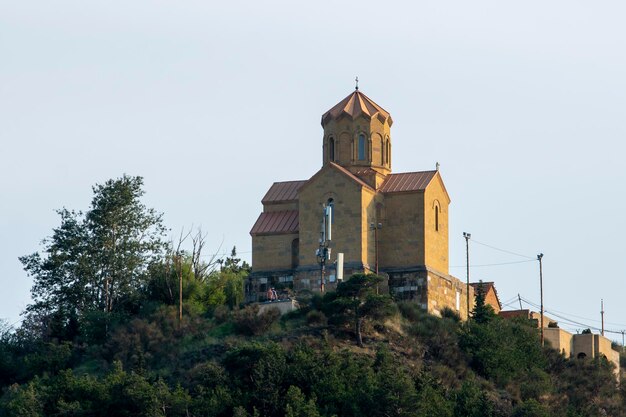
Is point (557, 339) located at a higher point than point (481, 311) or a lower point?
lower

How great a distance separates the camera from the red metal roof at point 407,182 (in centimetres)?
7325

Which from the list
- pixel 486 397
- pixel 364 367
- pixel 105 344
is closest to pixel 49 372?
pixel 105 344

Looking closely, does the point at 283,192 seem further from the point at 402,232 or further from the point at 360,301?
the point at 360,301

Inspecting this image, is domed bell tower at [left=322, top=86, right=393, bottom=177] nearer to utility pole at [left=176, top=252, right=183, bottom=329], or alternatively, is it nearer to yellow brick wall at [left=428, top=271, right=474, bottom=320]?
yellow brick wall at [left=428, top=271, right=474, bottom=320]

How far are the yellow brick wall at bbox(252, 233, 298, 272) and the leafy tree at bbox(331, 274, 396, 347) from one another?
5737mm

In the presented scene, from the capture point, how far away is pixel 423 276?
7175 cm

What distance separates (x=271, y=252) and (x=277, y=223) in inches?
54.2

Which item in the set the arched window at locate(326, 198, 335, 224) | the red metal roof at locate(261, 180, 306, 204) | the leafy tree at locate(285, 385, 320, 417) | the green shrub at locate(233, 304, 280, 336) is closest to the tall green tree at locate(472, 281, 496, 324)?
the arched window at locate(326, 198, 335, 224)

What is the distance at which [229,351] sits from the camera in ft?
218

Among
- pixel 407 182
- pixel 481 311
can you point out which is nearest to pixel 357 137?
pixel 407 182

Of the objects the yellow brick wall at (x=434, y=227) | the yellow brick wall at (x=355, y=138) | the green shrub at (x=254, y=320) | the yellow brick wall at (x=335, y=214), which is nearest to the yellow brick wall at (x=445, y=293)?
the yellow brick wall at (x=434, y=227)

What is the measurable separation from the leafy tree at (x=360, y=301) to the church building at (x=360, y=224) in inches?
109

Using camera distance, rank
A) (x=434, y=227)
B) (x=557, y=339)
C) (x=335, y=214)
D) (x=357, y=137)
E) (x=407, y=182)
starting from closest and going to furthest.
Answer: (x=335, y=214) < (x=434, y=227) < (x=407, y=182) < (x=357, y=137) < (x=557, y=339)

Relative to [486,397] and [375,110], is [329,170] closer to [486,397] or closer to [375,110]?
[375,110]
